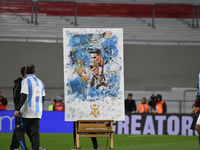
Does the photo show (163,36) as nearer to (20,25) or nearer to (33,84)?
(20,25)

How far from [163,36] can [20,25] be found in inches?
361

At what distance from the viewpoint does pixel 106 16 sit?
25391 millimetres

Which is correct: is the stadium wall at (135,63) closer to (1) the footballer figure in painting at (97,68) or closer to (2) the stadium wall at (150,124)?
(2) the stadium wall at (150,124)

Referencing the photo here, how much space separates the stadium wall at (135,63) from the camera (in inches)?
862

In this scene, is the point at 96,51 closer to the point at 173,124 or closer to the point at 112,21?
the point at 173,124

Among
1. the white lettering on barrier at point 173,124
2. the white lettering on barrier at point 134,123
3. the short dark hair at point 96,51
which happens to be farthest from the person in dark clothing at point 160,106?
the short dark hair at point 96,51

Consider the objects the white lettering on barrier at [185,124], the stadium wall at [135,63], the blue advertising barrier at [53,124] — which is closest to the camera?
the white lettering on barrier at [185,124]

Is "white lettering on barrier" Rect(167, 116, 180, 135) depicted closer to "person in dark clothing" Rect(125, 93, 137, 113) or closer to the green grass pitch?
"person in dark clothing" Rect(125, 93, 137, 113)

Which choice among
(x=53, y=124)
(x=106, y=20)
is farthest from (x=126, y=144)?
(x=106, y=20)

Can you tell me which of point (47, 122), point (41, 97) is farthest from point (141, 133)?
point (41, 97)

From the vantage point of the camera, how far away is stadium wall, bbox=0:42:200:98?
21906 mm

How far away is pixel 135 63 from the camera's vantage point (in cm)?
2256

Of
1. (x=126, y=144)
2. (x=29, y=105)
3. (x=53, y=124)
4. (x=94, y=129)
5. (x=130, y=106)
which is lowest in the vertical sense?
(x=126, y=144)

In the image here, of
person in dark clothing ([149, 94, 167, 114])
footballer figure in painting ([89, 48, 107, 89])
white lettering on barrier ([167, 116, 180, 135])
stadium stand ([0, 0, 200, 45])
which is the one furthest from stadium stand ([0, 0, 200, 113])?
footballer figure in painting ([89, 48, 107, 89])
